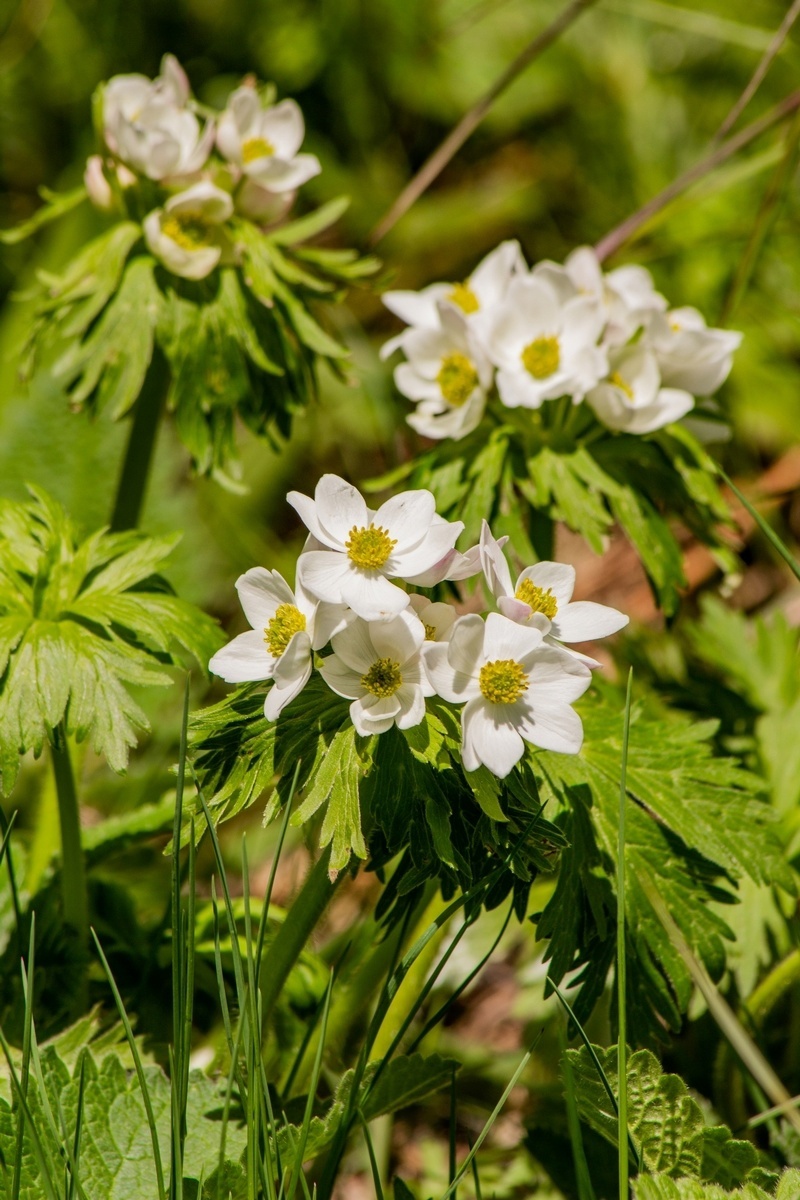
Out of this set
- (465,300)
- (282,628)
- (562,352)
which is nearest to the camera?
(282,628)

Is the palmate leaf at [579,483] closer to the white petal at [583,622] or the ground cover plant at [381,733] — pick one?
the ground cover plant at [381,733]

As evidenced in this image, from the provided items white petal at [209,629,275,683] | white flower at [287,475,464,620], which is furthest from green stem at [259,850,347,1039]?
white flower at [287,475,464,620]

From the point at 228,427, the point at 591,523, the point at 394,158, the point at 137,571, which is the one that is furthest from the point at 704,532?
the point at 394,158

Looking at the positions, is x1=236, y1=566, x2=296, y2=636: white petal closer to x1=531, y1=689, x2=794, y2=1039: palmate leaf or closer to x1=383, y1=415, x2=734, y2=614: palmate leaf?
x1=531, y1=689, x2=794, y2=1039: palmate leaf

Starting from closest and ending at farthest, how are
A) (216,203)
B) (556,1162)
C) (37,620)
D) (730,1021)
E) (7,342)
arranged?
(730,1021), (37,620), (556,1162), (216,203), (7,342)

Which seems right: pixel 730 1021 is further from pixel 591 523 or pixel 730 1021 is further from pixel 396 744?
pixel 591 523

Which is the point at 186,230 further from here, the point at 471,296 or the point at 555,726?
the point at 555,726

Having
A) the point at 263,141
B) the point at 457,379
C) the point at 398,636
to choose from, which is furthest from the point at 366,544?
the point at 263,141

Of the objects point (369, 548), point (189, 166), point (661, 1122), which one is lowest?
point (661, 1122)
